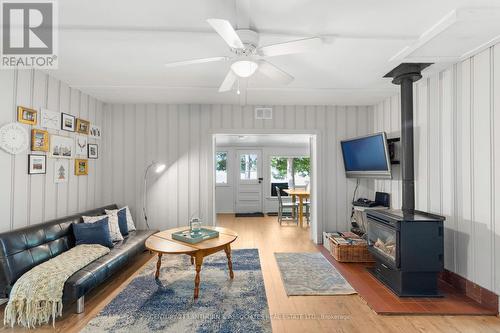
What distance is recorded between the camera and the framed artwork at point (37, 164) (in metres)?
2.86

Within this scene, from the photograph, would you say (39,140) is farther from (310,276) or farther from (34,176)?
(310,276)

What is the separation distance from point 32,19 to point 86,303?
261 cm

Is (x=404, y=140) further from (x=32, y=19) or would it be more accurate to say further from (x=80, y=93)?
(x=80, y=93)

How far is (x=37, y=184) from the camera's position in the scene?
9.78ft

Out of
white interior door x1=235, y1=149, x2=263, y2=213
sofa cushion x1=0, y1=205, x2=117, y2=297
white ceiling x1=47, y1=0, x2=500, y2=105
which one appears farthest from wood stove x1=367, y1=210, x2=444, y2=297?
white interior door x1=235, y1=149, x2=263, y2=213

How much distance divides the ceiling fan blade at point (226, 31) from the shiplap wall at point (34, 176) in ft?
8.02

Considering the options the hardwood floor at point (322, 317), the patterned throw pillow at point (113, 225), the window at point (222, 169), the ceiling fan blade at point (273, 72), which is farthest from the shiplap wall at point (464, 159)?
the window at point (222, 169)

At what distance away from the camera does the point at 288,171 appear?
338 inches

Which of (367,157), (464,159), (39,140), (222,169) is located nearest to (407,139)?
(464,159)

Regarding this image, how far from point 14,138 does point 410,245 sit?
4282mm

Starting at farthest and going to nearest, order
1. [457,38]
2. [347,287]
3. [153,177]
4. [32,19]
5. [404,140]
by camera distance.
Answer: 1. [153,177]
2. [404,140]
3. [347,287]
4. [457,38]
5. [32,19]

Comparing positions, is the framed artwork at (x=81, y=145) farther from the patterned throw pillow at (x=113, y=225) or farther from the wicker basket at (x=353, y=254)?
the wicker basket at (x=353, y=254)

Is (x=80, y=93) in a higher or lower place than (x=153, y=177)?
higher

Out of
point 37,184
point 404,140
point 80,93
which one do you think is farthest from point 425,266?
point 80,93
